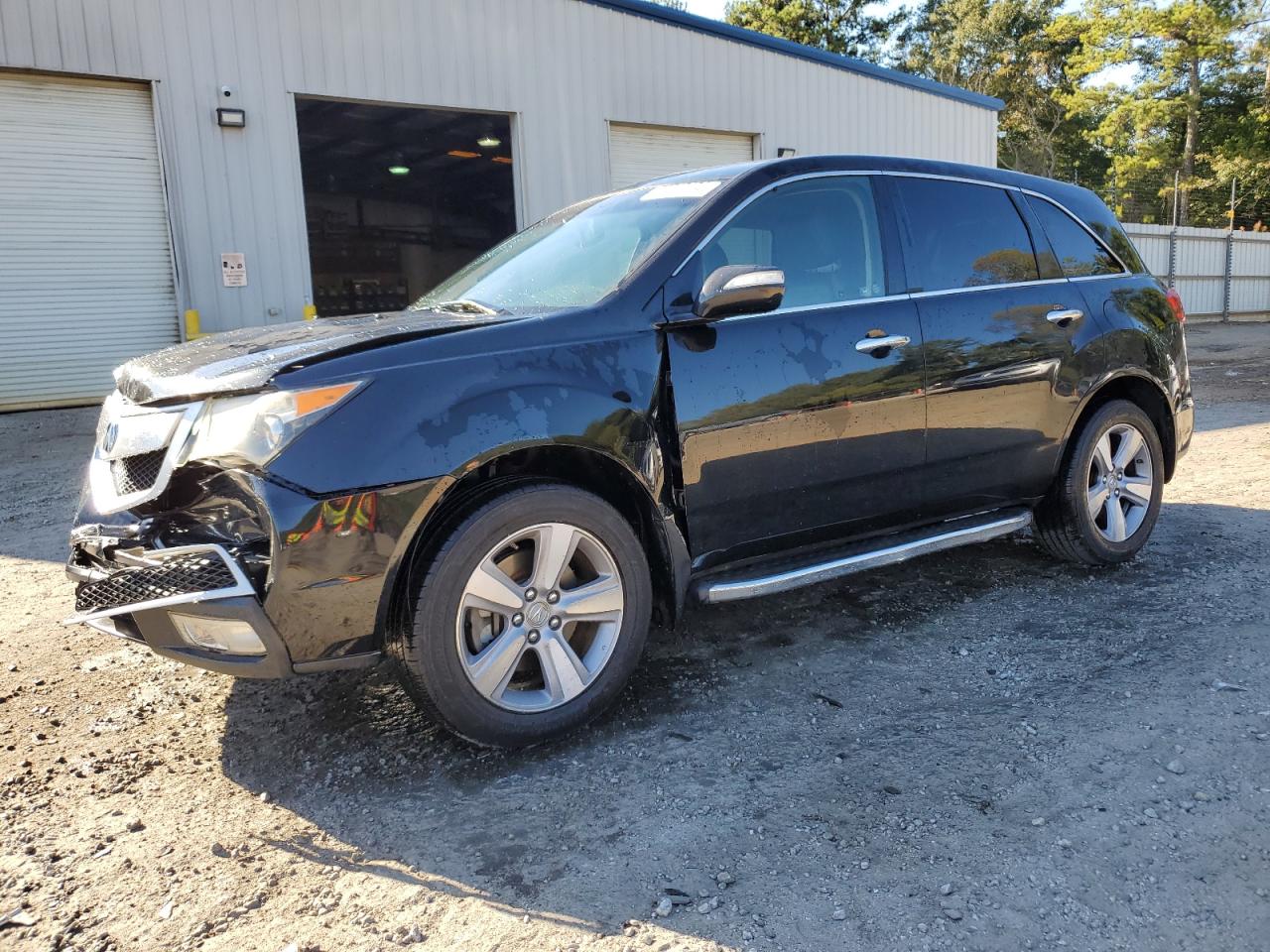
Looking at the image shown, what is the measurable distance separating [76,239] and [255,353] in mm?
8728

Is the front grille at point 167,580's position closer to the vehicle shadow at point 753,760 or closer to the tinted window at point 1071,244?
the vehicle shadow at point 753,760

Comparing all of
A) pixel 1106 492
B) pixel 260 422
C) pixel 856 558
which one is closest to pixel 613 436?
pixel 260 422

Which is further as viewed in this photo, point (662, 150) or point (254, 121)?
point (662, 150)

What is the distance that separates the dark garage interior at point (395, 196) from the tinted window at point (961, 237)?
9.20m

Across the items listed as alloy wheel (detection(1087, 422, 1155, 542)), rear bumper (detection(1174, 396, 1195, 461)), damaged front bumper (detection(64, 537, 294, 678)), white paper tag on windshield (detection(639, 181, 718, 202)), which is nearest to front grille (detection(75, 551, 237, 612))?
damaged front bumper (detection(64, 537, 294, 678))

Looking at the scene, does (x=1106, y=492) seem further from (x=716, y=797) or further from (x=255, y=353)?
(x=255, y=353)

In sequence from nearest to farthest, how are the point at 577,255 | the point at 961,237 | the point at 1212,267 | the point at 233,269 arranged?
the point at 577,255
the point at 961,237
the point at 233,269
the point at 1212,267

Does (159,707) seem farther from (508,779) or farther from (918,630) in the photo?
(918,630)

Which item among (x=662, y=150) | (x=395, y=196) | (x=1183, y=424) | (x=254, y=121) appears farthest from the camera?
(x=395, y=196)

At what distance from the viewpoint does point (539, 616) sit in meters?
2.75

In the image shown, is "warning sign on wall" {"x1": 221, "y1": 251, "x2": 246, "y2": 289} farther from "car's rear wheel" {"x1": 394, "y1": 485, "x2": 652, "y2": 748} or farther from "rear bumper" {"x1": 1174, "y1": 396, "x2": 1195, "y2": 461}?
"rear bumper" {"x1": 1174, "y1": 396, "x2": 1195, "y2": 461}

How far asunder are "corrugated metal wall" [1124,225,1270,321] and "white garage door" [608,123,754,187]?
1257 centimetres

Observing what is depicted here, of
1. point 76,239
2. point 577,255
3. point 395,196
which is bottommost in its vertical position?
point 577,255

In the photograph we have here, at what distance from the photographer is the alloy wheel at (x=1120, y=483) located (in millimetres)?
4293
